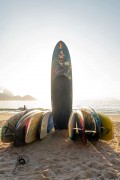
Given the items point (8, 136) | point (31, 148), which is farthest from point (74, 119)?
point (8, 136)

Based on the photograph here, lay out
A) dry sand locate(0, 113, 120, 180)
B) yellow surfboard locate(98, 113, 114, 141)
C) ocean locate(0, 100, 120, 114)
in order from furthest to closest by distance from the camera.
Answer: ocean locate(0, 100, 120, 114) < yellow surfboard locate(98, 113, 114, 141) < dry sand locate(0, 113, 120, 180)

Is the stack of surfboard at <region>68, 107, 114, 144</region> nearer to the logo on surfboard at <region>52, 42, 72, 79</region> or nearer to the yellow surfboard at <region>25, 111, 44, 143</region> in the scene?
the yellow surfboard at <region>25, 111, 44, 143</region>

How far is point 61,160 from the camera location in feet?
16.8

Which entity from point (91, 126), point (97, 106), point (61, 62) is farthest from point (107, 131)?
point (97, 106)

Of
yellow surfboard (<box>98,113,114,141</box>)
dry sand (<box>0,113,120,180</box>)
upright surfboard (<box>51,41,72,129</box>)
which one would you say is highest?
upright surfboard (<box>51,41,72,129</box>)

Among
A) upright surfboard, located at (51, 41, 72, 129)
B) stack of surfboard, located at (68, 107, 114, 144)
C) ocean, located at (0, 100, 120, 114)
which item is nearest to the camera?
stack of surfboard, located at (68, 107, 114, 144)

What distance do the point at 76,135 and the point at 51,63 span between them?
2.96 meters

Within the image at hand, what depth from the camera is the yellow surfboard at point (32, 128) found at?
6060 mm

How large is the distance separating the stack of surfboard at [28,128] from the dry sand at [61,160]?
215 mm

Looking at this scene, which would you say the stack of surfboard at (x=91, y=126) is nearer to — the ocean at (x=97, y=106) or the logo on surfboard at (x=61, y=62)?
the logo on surfboard at (x=61, y=62)

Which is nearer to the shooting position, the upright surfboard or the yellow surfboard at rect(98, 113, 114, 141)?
the yellow surfboard at rect(98, 113, 114, 141)

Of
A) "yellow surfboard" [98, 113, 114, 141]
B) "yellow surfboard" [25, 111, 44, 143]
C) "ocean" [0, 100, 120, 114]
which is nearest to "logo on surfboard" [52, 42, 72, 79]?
"yellow surfboard" [25, 111, 44, 143]

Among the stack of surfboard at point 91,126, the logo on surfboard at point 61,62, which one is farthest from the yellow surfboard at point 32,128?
the logo on surfboard at point 61,62

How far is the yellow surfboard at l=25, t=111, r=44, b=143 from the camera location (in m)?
6.06
